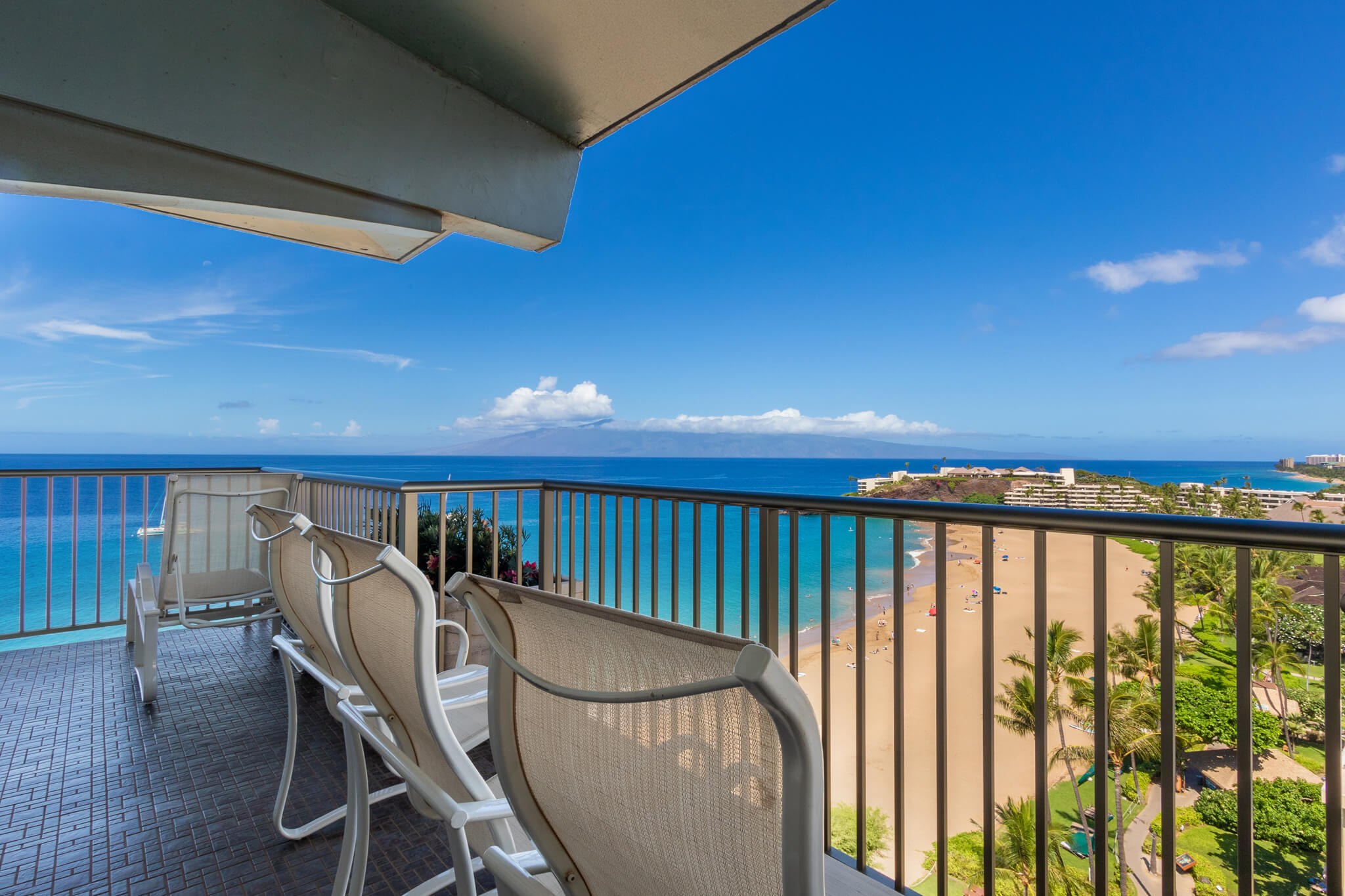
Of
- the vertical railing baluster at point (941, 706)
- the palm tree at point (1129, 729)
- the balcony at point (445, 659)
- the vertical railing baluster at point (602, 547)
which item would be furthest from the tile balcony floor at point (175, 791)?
the palm tree at point (1129, 729)

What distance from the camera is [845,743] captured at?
50.2 ft

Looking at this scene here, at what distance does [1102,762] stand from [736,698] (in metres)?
1.34

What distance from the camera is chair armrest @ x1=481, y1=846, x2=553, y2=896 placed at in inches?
29.0

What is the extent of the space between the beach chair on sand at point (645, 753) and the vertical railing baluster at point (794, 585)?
1.23 m

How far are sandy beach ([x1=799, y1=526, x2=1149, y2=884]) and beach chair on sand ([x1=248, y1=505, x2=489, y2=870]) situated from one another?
8.49m

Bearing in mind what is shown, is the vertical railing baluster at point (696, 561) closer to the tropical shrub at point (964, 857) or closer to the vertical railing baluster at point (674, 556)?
the vertical railing baluster at point (674, 556)

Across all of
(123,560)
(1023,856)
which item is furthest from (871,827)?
(123,560)

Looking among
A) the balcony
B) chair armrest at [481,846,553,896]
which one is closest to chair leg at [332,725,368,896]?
the balcony

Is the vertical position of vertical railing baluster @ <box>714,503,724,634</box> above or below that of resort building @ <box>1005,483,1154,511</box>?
above

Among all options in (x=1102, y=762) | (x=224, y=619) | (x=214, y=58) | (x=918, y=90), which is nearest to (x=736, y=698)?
(x=1102, y=762)

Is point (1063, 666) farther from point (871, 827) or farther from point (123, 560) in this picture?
point (123, 560)

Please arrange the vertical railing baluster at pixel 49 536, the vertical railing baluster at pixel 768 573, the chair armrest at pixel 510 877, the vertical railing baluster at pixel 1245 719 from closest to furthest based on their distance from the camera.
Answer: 1. the chair armrest at pixel 510 877
2. the vertical railing baluster at pixel 1245 719
3. the vertical railing baluster at pixel 768 573
4. the vertical railing baluster at pixel 49 536

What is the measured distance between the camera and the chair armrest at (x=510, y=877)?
737 mm

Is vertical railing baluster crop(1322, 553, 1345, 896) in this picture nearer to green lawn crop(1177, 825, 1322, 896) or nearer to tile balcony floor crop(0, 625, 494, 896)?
tile balcony floor crop(0, 625, 494, 896)
